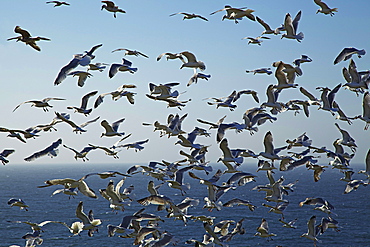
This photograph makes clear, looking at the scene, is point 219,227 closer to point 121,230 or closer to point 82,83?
point 121,230

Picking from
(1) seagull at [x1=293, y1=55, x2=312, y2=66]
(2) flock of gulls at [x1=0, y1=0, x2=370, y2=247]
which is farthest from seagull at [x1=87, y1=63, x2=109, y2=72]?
(1) seagull at [x1=293, y1=55, x2=312, y2=66]

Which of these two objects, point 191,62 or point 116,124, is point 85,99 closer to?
point 116,124

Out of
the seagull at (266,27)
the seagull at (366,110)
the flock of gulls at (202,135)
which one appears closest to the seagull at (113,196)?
the flock of gulls at (202,135)

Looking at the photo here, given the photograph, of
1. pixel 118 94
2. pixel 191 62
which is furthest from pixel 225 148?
pixel 118 94

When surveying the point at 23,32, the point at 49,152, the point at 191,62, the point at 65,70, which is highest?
the point at 23,32

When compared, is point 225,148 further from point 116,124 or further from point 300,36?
point 300,36

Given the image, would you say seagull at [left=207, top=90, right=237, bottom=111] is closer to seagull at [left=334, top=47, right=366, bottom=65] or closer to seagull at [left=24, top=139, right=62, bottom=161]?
seagull at [left=334, top=47, right=366, bottom=65]

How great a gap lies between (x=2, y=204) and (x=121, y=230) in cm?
11583

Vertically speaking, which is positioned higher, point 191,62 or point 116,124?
point 191,62

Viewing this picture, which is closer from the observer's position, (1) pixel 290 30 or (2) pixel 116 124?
(1) pixel 290 30

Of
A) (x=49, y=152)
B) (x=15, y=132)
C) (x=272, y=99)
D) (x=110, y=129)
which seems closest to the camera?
(x=15, y=132)

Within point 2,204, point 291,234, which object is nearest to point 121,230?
point 291,234

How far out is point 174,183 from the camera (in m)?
26.0

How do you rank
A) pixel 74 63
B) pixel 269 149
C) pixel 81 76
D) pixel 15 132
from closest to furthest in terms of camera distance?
pixel 74 63, pixel 15 132, pixel 81 76, pixel 269 149
